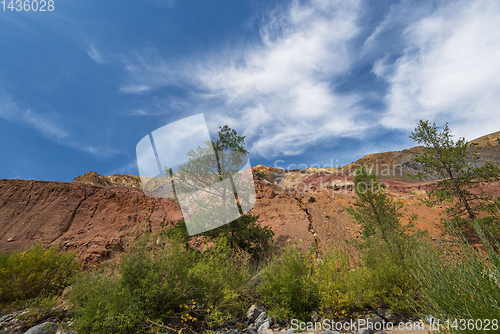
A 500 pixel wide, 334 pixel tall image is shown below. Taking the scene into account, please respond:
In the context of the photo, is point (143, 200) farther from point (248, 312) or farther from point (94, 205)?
point (248, 312)

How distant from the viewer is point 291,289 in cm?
525

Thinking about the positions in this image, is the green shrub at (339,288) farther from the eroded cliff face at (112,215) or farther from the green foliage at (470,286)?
the eroded cliff face at (112,215)

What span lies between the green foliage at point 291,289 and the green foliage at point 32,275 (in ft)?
24.0

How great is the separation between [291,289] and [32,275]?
324 inches

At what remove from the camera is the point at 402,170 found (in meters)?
45.6

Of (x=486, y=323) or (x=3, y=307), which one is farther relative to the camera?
(x=3, y=307)

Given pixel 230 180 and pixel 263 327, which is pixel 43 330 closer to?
pixel 263 327

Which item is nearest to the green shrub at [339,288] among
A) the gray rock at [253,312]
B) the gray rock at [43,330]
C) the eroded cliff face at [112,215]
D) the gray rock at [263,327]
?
the gray rock at [263,327]

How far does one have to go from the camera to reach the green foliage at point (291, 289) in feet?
17.0

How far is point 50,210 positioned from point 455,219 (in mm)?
25085

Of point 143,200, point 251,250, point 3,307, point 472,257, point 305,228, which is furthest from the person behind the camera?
point 143,200

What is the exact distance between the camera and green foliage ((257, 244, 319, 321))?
518cm

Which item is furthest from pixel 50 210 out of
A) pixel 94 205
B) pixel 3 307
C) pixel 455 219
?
pixel 455 219

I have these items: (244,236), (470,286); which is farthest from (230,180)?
(470,286)
